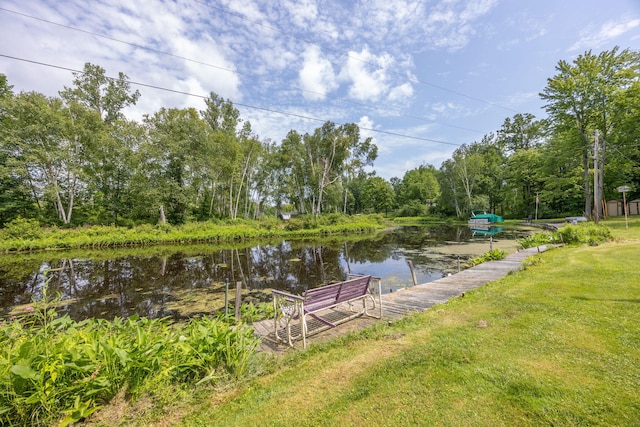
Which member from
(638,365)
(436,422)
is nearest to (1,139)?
(436,422)

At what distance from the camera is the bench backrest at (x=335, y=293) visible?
4125 millimetres

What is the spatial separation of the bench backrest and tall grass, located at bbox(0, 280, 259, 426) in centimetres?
109

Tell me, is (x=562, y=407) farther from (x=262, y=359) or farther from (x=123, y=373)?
(x=123, y=373)

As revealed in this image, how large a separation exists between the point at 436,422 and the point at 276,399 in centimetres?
139

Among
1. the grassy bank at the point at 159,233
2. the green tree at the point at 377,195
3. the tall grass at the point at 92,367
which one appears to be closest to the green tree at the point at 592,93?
the grassy bank at the point at 159,233

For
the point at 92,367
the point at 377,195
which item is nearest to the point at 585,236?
the point at 92,367

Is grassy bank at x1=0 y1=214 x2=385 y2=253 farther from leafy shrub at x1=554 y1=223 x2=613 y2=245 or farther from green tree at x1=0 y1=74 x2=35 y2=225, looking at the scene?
leafy shrub at x1=554 y1=223 x2=613 y2=245

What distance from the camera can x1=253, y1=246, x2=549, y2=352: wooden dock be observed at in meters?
4.20

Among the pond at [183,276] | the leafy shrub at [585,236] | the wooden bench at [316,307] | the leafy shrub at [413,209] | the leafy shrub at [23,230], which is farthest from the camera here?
the leafy shrub at [413,209]

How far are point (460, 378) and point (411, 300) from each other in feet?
11.5

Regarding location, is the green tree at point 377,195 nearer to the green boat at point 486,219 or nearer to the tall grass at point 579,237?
the green boat at point 486,219

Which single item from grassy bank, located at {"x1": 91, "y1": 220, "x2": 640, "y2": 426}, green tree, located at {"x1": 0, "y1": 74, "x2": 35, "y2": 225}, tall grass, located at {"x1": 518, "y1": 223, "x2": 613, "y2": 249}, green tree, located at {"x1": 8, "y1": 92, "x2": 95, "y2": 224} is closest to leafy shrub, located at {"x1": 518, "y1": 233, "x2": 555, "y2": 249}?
tall grass, located at {"x1": 518, "y1": 223, "x2": 613, "y2": 249}

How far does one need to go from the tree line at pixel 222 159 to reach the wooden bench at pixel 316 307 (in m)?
18.3

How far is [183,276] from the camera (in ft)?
34.2
